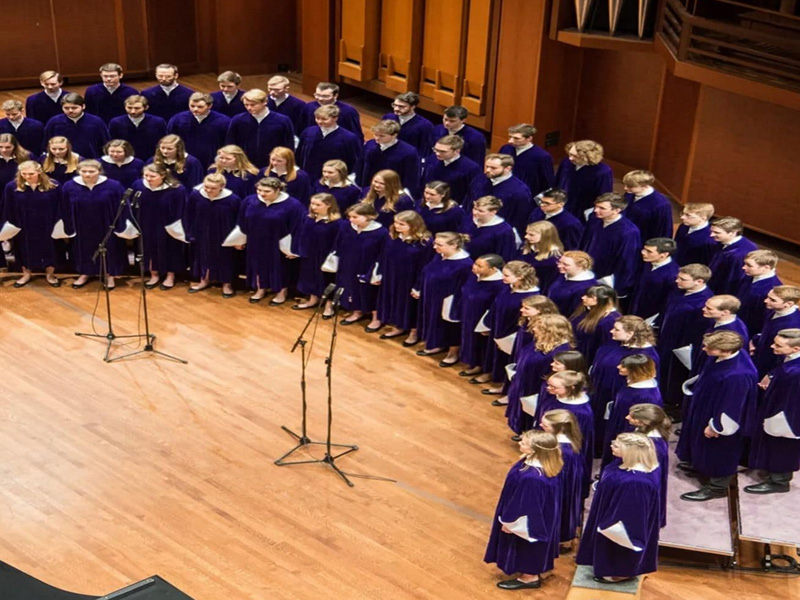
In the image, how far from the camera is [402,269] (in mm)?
7805

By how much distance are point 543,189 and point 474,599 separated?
4.24m

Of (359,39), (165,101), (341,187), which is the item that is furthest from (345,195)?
(359,39)

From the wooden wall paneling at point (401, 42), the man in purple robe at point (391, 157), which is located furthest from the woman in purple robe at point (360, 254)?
the wooden wall paneling at point (401, 42)

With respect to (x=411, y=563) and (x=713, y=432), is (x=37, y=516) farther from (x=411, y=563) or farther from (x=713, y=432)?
(x=713, y=432)

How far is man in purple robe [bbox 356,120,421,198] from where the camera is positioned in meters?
9.01

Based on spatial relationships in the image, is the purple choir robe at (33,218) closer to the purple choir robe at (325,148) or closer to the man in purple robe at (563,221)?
the purple choir robe at (325,148)

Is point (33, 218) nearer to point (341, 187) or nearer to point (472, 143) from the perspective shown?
point (341, 187)

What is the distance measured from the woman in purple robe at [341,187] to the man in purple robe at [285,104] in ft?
5.69

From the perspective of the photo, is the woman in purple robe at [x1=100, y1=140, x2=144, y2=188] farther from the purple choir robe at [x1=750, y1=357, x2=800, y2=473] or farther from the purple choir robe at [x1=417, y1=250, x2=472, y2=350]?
the purple choir robe at [x1=750, y1=357, x2=800, y2=473]

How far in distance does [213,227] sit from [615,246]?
2921 millimetres

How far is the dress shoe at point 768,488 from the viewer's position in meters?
6.25

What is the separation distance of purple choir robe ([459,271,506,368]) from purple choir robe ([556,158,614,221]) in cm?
167

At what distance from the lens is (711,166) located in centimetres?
999

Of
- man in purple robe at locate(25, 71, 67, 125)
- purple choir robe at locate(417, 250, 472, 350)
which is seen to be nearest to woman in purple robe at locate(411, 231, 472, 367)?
purple choir robe at locate(417, 250, 472, 350)
